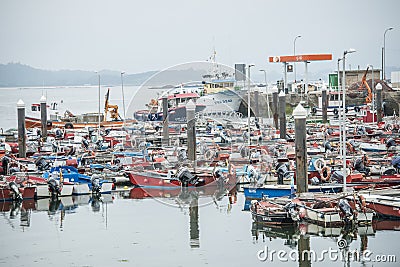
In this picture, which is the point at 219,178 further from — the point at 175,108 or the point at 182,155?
the point at 175,108

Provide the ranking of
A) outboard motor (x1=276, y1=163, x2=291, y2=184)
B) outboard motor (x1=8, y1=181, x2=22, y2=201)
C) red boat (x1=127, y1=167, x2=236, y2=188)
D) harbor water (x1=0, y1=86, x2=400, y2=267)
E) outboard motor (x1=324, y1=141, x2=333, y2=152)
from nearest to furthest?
harbor water (x1=0, y1=86, x2=400, y2=267) < outboard motor (x1=276, y1=163, x2=291, y2=184) < outboard motor (x1=8, y1=181, x2=22, y2=201) < red boat (x1=127, y1=167, x2=236, y2=188) < outboard motor (x1=324, y1=141, x2=333, y2=152)

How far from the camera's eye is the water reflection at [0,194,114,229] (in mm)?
28359

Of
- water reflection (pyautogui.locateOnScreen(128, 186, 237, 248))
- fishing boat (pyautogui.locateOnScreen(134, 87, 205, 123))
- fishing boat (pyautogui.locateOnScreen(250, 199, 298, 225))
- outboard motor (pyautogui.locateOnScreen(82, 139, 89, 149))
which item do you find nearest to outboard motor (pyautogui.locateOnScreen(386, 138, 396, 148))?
water reflection (pyautogui.locateOnScreen(128, 186, 237, 248))

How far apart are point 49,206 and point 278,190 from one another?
9.09 m

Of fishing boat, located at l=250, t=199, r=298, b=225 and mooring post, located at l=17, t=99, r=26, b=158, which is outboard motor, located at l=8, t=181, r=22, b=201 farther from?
fishing boat, located at l=250, t=199, r=298, b=225

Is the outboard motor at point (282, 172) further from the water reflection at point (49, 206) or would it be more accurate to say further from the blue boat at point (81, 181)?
the blue boat at point (81, 181)

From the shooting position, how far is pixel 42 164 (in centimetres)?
3581

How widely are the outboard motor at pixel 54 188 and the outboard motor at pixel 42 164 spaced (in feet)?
13.8

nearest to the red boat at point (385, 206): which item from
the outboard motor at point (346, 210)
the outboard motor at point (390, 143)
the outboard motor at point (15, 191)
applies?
the outboard motor at point (346, 210)

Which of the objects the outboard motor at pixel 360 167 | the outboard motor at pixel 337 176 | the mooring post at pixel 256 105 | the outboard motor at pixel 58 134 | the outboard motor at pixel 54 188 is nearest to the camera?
the outboard motor at pixel 337 176

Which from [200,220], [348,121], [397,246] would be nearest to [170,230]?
[200,220]

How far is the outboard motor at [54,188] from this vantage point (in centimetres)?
3100

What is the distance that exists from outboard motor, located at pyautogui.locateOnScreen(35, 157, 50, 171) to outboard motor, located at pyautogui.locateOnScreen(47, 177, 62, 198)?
4210mm

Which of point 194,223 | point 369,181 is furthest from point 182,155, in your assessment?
point 369,181
